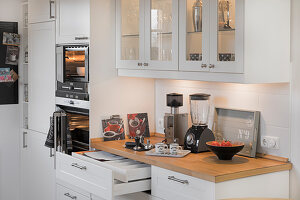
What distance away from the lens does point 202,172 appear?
8.52 ft

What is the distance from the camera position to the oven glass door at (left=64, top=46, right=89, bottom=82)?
3691 millimetres

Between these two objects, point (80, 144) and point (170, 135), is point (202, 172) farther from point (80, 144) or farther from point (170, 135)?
point (80, 144)

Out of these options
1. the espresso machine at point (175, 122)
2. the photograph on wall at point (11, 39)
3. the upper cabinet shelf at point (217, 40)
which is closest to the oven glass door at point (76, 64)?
the upper cabinet shelf at point (217, 40)

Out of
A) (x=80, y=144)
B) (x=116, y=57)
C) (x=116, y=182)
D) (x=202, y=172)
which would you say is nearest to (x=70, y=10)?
(x=116, y=57)

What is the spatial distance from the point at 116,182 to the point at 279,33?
1.36 metres

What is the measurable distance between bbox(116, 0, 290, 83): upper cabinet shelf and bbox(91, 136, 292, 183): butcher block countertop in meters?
0.51

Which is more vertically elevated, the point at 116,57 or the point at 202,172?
the point at 116,57

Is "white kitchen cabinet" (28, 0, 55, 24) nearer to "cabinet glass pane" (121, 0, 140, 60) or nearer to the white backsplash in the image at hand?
"cabinet glass pane" (121, 0, 140, 60)

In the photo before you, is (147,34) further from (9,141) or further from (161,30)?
(9,141)

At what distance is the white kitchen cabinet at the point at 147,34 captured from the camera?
3230 millimetres

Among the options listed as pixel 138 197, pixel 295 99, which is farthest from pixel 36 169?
pixel 295 99

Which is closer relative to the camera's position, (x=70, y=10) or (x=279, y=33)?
(x=279, y=33)

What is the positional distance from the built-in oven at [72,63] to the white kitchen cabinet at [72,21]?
7 centimetres

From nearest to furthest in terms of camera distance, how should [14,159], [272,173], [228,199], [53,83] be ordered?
1. [228,199]
2. [272,173]
3. [53,83]
4. [14,159]
